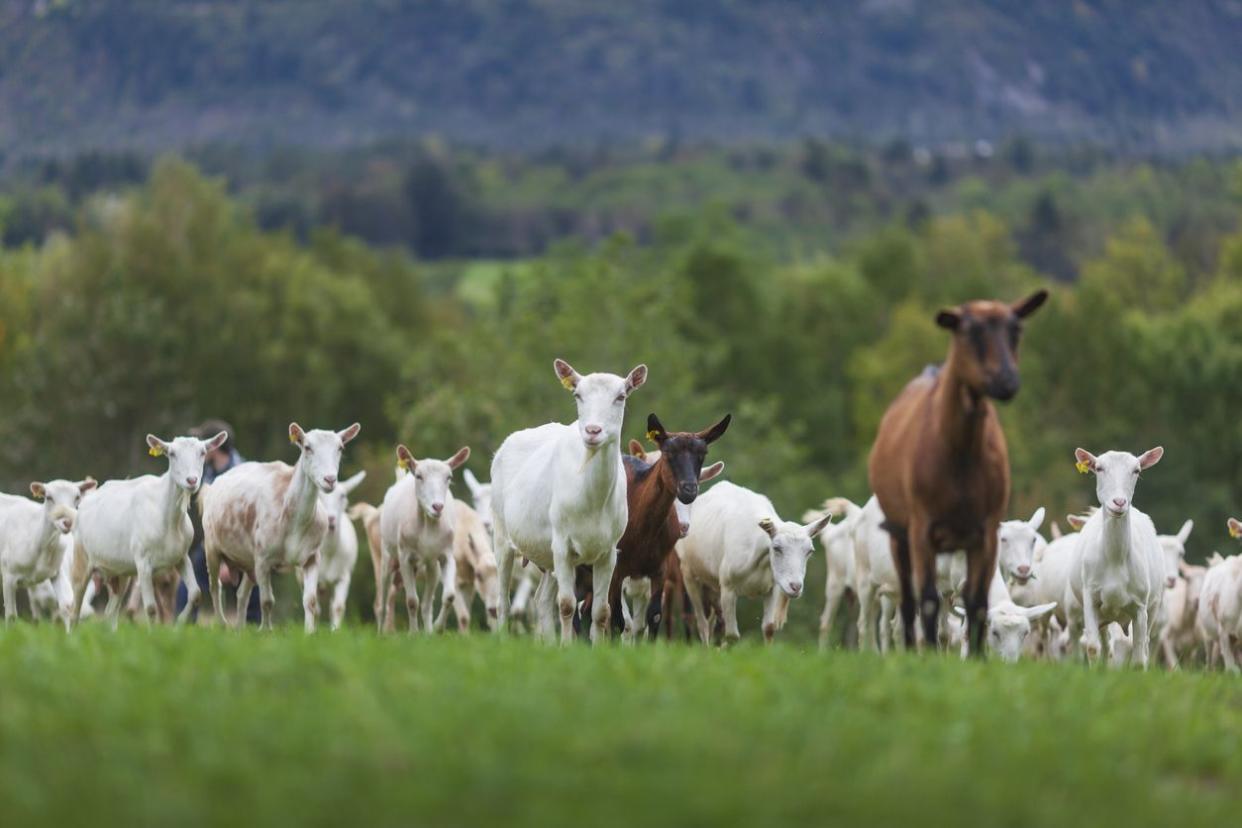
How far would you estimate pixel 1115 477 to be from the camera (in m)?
19.0

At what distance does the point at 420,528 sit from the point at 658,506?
4058 mm

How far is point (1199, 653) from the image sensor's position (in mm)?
28531

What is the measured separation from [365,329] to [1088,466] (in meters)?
72.7

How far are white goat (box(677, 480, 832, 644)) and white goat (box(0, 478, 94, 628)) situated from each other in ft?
19.3

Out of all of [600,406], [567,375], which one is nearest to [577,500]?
[600,406]

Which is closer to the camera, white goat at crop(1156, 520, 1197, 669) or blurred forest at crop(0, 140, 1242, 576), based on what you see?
white goat at crop(1156, 520, 1197, 669)

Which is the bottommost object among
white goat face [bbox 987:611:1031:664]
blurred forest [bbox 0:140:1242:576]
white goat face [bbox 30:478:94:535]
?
white goat face [bbox 987:611:1031:664]

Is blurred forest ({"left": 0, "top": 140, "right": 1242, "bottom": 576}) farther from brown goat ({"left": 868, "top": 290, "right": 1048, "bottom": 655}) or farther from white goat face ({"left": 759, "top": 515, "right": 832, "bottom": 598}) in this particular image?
brown goat ({"left": 868, "top": 290, "right": 1048, "bottom": 655})

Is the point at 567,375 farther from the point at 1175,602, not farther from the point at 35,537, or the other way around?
the point at 1175,602

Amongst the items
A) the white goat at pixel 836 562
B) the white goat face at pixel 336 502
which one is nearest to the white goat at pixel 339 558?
the white goat face at pixel 336 502

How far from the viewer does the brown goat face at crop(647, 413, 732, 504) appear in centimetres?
1753

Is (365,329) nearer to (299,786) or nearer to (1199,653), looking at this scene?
(1199,653)

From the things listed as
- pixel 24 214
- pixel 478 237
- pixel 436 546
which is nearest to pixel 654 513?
pixel 436 546

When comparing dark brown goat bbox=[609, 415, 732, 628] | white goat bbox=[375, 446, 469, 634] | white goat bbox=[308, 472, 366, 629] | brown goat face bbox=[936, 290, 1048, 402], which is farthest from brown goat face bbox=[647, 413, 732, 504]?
white goat bbox=[308, 472, 366, 629]
